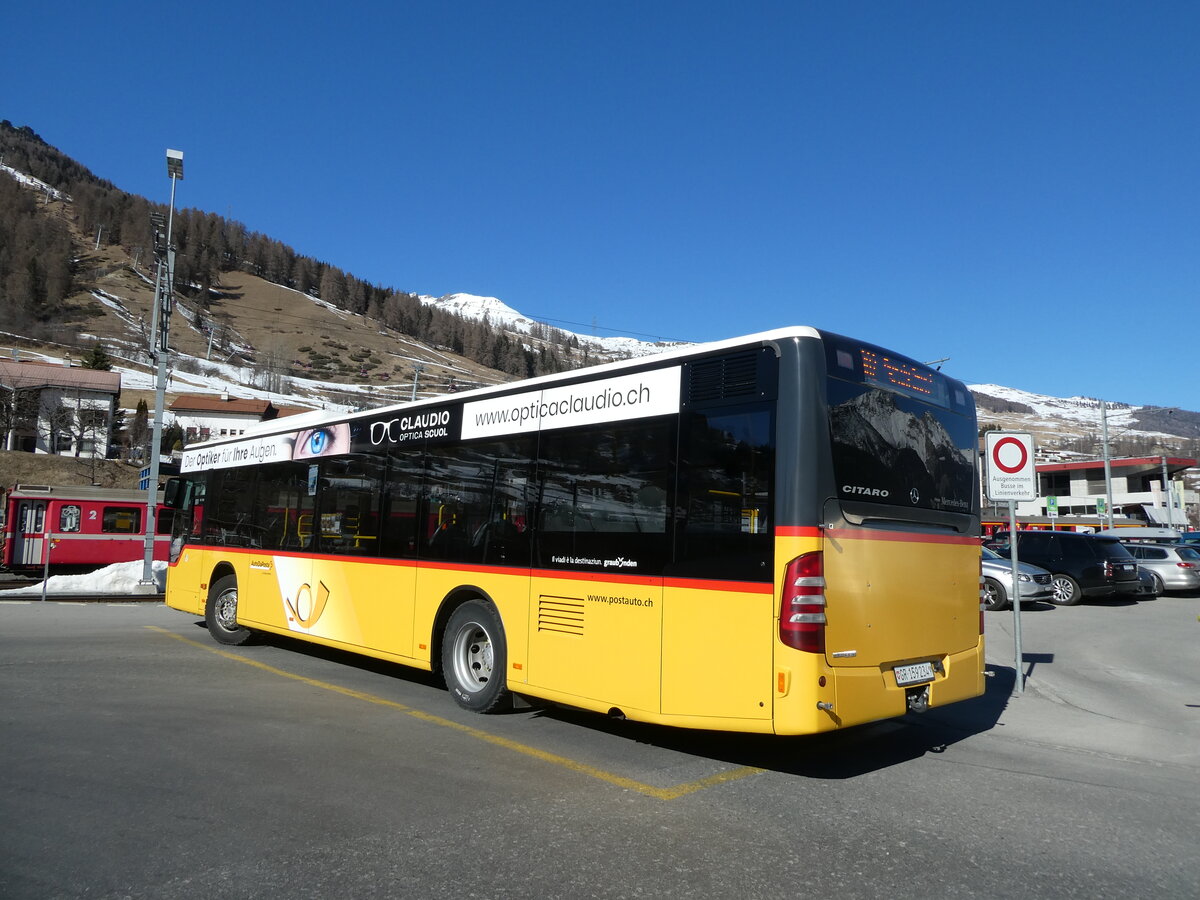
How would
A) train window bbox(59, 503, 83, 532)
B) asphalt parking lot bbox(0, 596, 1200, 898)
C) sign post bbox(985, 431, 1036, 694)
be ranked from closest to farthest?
asphalt parking lot bbox(0, 596, 1200, 898)
sign post bbox(985, 431, 1036, 694)
train window bbox(59, 503, 83, 532)

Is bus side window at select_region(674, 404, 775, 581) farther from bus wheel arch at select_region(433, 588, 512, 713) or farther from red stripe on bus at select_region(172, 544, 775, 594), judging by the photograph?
bus wheel arch at select_region(433, 588, 512, 713)

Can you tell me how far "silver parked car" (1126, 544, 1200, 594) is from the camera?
2405 centimetres

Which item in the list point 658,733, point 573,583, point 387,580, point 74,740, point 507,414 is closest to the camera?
point 74,740

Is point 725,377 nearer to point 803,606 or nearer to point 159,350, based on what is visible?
point 803,606

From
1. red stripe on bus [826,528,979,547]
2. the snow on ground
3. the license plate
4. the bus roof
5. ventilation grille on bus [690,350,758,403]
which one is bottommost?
the snow on ground

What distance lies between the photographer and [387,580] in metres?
8.79

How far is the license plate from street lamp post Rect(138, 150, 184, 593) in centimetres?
1920

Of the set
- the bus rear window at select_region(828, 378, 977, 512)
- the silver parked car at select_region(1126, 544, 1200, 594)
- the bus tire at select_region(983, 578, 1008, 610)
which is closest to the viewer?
the bus rear window at select_region(828, 378, 977, 512)

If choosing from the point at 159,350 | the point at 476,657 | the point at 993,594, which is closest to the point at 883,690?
the point at 476,657

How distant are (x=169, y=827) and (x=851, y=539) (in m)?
4.40

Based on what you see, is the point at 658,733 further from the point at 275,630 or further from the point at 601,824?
the point at 275,630

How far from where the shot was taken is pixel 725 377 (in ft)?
19.4

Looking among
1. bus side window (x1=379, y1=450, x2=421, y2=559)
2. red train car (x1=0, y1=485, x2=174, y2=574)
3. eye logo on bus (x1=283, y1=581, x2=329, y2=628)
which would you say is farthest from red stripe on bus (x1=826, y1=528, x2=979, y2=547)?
Answer: red train car (x1=0, y1=485, x2=174, y2=574)

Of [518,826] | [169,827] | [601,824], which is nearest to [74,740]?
[169,827]
